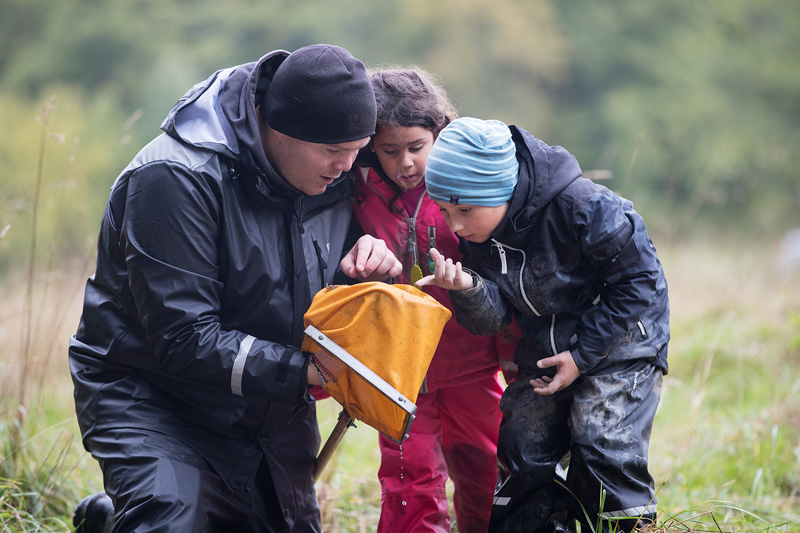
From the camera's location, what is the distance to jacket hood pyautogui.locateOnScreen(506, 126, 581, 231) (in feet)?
7.70

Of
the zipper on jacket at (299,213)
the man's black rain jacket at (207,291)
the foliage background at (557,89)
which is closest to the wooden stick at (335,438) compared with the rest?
the man's black rain jacket at (207,291)

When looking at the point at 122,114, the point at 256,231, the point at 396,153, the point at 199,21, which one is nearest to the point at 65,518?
the point at 256,231

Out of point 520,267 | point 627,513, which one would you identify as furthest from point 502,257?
point 627,513

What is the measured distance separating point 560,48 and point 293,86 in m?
14.4

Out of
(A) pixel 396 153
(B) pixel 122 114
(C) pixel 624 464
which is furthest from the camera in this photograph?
(B) pixel 122 114

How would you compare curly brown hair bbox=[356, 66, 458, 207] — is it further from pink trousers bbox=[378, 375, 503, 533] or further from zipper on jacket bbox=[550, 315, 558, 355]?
pink trousers bbox=[378, 375, 503, 533]

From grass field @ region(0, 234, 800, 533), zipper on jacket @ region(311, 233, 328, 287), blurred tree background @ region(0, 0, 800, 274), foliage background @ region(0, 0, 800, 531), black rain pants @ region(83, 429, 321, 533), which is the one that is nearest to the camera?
black rain pants @ region(83, 429, 321, 533)

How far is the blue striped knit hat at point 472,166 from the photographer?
232cm

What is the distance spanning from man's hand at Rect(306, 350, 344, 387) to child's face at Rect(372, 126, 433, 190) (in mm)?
776

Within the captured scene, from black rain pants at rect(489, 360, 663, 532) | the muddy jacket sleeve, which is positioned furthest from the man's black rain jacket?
the muddy jacket sleeve

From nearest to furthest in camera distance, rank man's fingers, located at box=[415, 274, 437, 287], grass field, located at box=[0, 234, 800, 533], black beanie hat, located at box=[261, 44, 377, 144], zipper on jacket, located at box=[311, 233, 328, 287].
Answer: black beanie hat, located at box=[261, 44, 377, 144] → man's fingers, located at box=[415, 274, 437, 287] → zipper on jacket, located at box=[311, 233, 328, 287] → grass field, located at box=[0, 234, 800, 533]

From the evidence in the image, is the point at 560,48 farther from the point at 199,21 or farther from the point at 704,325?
the point at 704,325

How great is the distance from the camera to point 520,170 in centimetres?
240

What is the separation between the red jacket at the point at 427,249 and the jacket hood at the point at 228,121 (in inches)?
19.0
